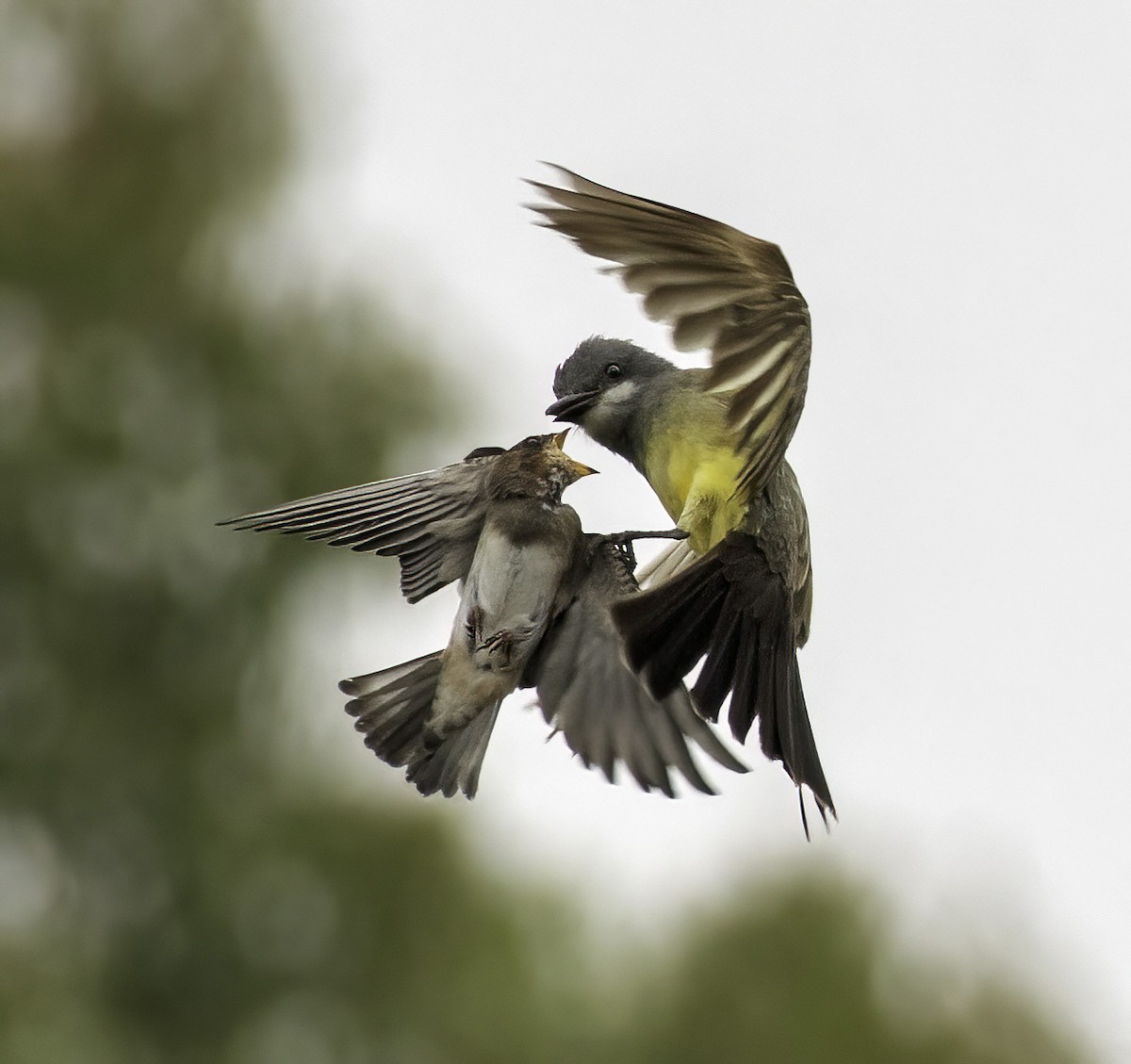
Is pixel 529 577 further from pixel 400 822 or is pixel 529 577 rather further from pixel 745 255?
pixel 400 822

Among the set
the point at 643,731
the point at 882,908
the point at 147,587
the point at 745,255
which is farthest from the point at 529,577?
the point at 882,908

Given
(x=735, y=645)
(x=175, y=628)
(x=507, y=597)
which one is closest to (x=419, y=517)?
(x=507, y=597)

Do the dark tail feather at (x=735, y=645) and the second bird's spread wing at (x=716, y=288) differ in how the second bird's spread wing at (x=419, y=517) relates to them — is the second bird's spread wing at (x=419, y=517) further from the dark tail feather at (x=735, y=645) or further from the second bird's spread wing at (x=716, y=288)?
the second bird's spread wing at (x=716, y=288)

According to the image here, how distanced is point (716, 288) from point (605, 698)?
2.43 ft

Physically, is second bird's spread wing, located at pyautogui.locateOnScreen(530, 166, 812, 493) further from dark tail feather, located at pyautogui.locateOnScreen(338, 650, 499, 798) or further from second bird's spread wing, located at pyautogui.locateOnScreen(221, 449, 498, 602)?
dark tail feather, located at pyautogui.locateOnScreen(338, 650, 499, 798)

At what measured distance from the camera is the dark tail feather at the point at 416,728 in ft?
10.3

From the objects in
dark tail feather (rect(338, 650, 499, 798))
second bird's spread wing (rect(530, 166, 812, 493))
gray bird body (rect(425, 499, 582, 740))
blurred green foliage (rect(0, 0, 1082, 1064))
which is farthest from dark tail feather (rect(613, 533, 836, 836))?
blurred green foliage (rect(0, 0, 1082, 1064))

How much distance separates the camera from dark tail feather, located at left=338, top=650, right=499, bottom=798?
124 inches

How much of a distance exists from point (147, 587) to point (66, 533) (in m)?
0.93

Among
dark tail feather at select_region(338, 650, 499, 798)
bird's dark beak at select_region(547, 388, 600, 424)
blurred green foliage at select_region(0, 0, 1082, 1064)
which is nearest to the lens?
dark tail feather at select_region(338, 650, 499, 798)

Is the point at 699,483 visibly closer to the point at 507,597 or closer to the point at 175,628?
the point at 507,597

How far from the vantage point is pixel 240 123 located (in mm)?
15672

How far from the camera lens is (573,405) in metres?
3.42

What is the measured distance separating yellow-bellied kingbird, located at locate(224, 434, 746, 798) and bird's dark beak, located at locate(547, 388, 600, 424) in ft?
0.61
